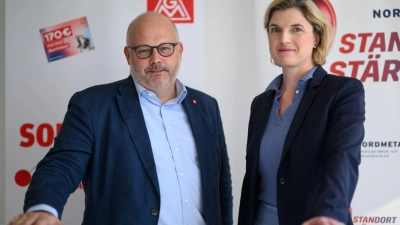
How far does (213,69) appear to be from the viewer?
3502mm

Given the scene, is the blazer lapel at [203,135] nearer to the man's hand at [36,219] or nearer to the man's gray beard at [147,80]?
the man's gray beard at [147,80]

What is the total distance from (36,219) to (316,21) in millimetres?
1521

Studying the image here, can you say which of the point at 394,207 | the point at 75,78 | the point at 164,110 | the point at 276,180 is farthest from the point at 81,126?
the point at 394,207

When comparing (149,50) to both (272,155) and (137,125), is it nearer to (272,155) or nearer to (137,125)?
(137,125)

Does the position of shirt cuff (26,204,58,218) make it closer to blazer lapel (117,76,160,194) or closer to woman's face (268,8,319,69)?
blazer lapel (117,76,160,194)

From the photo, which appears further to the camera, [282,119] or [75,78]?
[75,78]

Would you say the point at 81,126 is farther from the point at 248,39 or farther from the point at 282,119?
the point at 248,39

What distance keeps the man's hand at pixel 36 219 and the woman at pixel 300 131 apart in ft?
3.06

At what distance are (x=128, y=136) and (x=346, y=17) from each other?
203cm

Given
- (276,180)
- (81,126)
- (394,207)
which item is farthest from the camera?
(394,207)

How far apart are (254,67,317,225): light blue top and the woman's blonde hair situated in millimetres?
91

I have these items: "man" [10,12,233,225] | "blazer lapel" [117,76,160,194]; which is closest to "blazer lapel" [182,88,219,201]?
"man" [10,12,233,225]

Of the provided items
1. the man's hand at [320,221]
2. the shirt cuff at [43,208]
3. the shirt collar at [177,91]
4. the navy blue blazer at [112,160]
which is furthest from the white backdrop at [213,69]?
the man's hand at [320,221]

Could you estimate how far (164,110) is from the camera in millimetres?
2463
